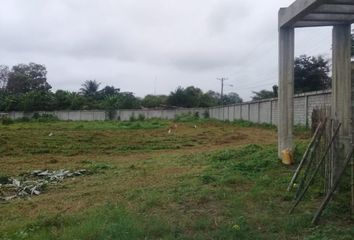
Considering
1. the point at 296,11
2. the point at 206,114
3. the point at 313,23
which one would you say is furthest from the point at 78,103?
the point at 296,11

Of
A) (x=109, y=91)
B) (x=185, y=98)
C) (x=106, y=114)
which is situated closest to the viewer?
(x=106, y=114)

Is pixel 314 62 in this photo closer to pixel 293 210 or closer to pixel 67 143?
pixel 67 143

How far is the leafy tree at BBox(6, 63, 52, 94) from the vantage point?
88.9 meters

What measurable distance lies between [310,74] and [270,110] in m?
10.6

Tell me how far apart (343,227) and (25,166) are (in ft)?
37.4

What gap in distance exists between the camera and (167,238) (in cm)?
582

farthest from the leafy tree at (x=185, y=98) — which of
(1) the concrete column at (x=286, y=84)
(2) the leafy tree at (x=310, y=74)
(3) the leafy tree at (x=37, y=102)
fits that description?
(1) the concrete column at (x=286, y=84)

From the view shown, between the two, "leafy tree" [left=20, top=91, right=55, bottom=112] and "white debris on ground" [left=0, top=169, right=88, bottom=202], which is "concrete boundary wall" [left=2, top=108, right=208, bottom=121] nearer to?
"leafy tree" [left=20, top=91, right=55, bottom=112]

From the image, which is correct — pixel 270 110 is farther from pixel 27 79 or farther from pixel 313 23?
pixel 27 79

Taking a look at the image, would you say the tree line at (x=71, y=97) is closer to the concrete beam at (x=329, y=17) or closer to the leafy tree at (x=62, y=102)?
the leafy tree at (x=62, y=102)

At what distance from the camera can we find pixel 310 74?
4125 centimetres

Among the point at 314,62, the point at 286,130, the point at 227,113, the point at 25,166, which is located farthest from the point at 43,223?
the point at 227,113

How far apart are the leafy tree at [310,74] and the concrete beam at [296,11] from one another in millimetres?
31449

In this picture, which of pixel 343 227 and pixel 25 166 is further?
Result: pixel 25 166
